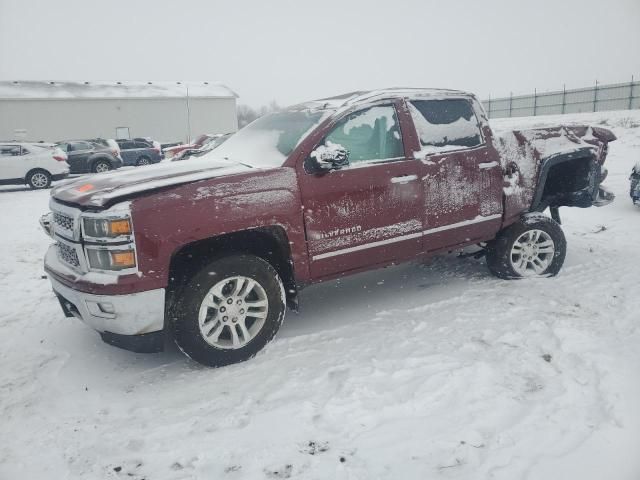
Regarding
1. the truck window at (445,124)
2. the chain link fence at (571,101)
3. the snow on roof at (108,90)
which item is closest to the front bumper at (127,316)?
the truck window at (445,124)

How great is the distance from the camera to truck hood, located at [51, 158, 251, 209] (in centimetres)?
304

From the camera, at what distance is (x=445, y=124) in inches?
171

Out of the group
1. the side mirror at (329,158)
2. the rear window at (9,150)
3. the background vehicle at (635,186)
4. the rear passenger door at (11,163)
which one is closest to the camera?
the side mirror at (329,158)

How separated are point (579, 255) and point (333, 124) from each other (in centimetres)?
381

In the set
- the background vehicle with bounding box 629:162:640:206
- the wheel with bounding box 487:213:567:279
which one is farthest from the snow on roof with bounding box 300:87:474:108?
the background vehicle with bounding box 629:162:640:206

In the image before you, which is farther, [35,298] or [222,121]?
[222,121]

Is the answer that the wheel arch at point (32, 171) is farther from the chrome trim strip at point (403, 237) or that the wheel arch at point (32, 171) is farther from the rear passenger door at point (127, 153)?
the chrome trim strip at point (403, 237)

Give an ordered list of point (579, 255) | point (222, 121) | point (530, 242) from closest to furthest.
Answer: point (530, 242) < point (579, 255) < point (222, 121)

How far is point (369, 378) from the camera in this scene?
3.17 metres

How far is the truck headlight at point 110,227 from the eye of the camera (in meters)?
2.95

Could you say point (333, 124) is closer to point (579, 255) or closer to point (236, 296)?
point (236, 296)

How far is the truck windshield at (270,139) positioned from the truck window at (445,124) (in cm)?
91

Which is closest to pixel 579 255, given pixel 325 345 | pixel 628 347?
pixel 628 347

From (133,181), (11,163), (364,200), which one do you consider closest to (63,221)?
(133,181)
